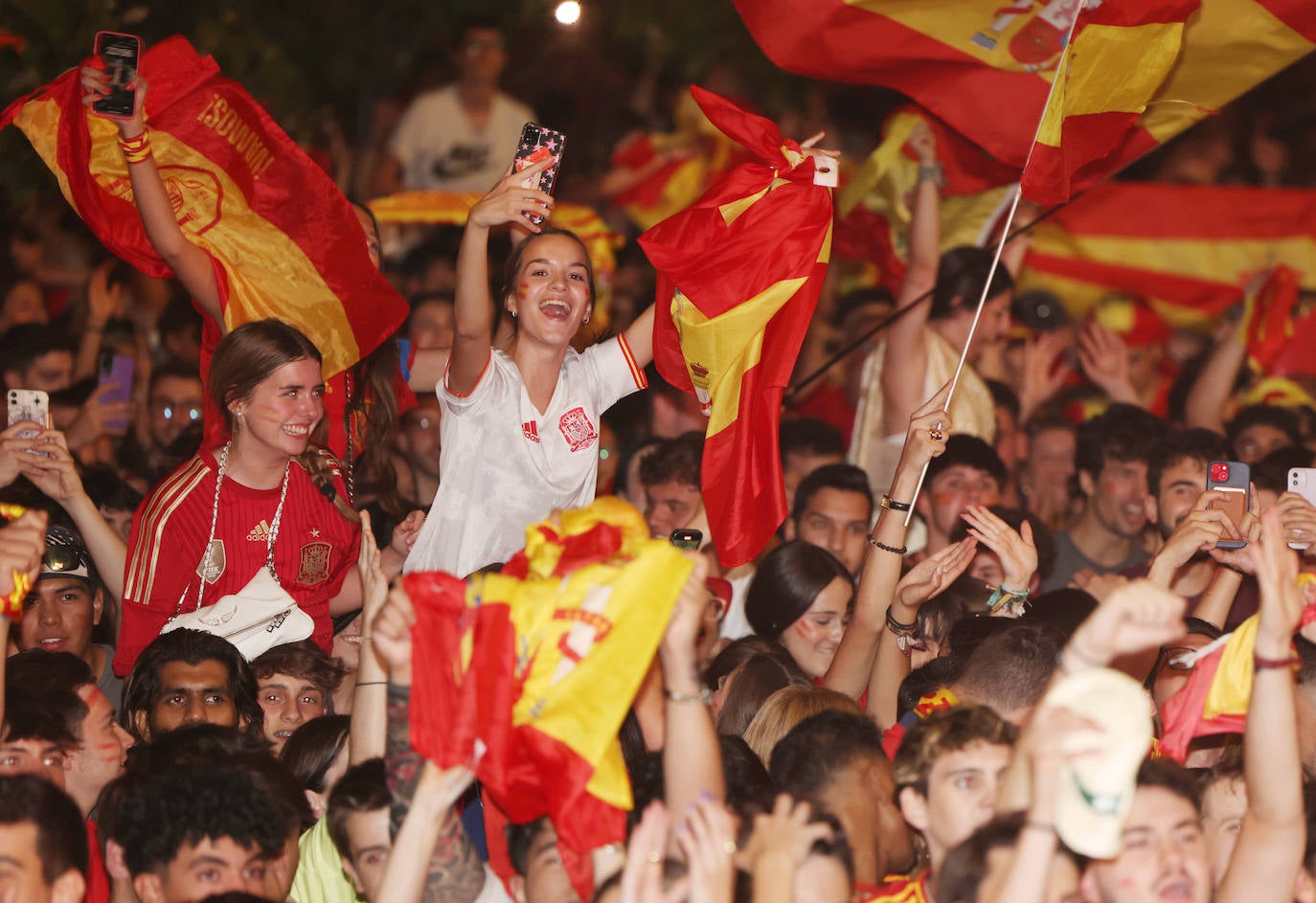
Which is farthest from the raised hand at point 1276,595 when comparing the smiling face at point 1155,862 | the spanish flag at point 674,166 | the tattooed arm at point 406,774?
the spanish flag at point 674,166

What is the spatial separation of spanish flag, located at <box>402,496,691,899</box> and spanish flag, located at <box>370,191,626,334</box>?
437 cm

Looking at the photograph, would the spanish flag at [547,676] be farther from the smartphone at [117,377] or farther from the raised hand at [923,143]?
the smartphone at [117,377]

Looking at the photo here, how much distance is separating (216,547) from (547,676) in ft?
6.14

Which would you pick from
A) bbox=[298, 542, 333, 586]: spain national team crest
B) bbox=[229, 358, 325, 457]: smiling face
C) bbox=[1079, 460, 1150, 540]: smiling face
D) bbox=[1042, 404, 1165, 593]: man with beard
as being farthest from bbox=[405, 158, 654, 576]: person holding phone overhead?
bbox=[1079, 460, 1150, 540]: smiling face

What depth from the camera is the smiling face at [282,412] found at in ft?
17.8

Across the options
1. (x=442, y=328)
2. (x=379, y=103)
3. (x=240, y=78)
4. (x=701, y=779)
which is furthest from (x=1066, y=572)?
(x=379, y=103)

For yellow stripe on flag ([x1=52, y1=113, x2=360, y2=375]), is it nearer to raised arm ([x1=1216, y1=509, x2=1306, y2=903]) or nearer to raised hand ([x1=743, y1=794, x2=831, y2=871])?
raised hand ([x1=743, y1=794, x2=831, y2=871])

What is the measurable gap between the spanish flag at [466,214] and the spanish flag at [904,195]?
1.27m

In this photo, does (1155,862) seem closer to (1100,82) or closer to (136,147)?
(1100,82)

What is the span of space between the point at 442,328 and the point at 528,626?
406cm

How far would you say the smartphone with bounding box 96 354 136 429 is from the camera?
7.39 m

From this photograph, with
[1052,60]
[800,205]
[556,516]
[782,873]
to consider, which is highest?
[1052,60]

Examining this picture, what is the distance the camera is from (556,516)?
4234 mm

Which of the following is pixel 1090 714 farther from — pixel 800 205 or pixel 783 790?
pixel 800 205
